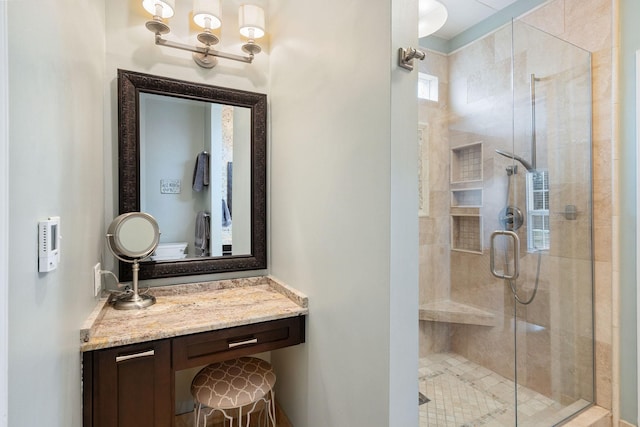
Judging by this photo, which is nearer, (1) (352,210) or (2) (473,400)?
(1) (352,210)

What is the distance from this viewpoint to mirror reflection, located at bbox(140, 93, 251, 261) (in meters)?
1.76

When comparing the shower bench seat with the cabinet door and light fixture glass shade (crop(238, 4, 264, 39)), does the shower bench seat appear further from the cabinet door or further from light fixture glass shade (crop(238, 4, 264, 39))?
light fixture glass shade (crop(238, 4, 264, 39))

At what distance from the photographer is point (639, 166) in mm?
1613

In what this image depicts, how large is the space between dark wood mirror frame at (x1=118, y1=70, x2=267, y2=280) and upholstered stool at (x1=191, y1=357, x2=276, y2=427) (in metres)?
0.57

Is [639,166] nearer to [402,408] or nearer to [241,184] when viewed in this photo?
[402,408]

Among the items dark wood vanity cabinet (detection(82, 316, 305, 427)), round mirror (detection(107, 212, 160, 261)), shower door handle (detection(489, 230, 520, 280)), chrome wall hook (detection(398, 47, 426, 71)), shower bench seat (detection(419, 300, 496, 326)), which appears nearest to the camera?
chrome wall hook (detection(398, 47, 426, 71))

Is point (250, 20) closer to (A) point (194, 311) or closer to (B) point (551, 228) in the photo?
(A) point (194, 311)

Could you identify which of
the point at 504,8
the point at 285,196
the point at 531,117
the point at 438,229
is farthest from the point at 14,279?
the point at 504,8

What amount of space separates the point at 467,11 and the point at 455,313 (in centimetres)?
218

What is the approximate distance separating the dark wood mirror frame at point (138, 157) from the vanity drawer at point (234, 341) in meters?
0.55

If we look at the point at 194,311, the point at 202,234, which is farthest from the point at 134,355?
the point at 202,234

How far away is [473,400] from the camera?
1.91m

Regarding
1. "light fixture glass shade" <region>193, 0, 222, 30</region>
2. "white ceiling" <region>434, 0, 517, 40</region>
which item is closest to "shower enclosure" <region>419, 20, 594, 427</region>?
"white ceiling" <region>434, 0, 517, 40</region>

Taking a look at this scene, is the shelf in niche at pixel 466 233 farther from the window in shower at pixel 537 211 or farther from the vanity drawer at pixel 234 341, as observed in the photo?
the vanity drawer at pixel 234 341
